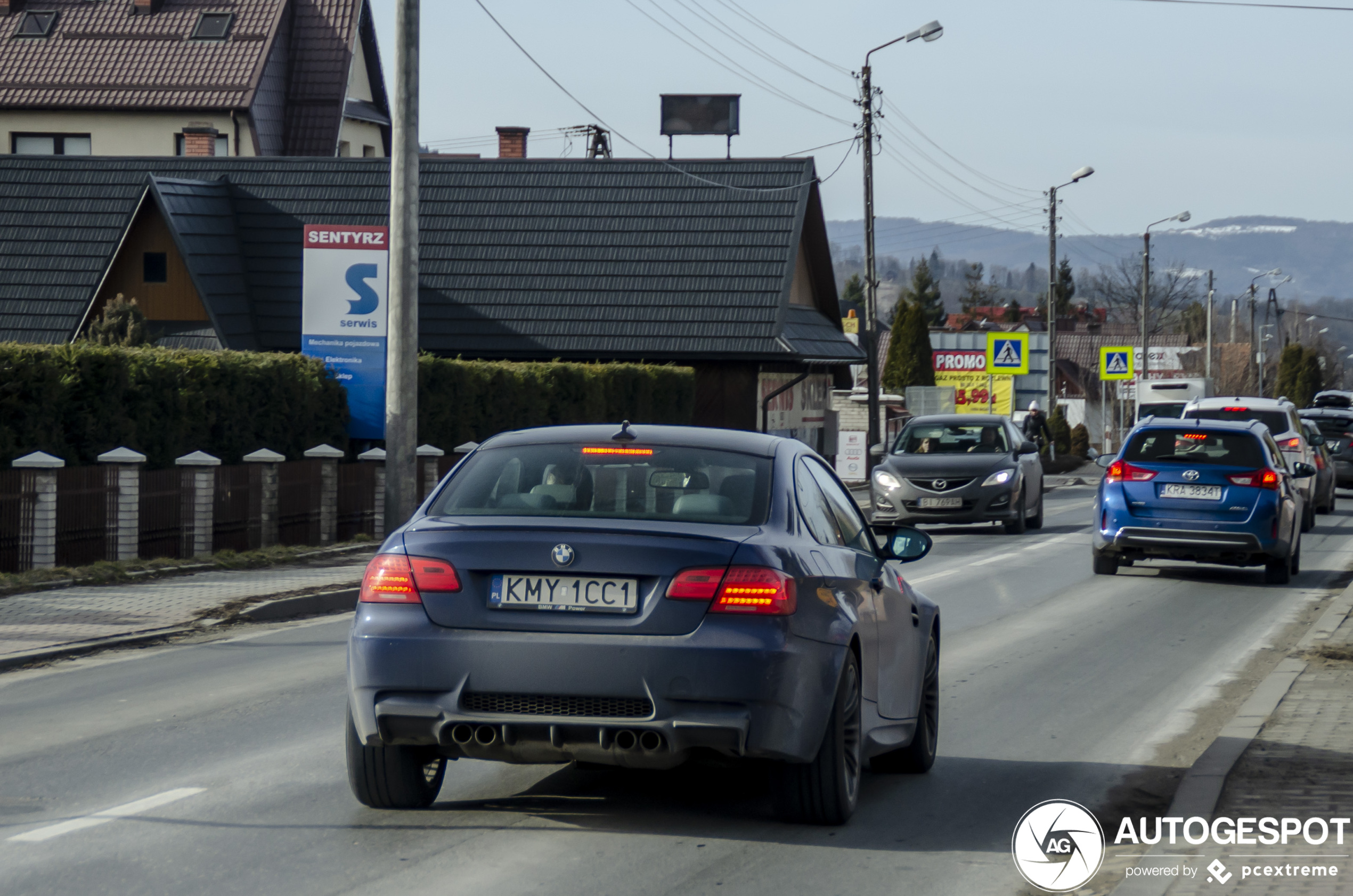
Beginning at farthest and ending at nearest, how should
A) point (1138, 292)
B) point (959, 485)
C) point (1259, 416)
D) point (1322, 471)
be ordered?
point (1138, 292)
point (1322, 471)
point (1259, 416)
point (959, 485)

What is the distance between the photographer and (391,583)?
612 cm

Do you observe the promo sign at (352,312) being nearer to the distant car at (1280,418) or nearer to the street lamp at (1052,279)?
the distant car at (1280,418)

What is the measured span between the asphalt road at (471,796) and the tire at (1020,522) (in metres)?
12.3

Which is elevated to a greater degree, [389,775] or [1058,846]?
[389,775]

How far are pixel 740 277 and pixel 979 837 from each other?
30.5 m

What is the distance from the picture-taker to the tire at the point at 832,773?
Result: 629 centimetres

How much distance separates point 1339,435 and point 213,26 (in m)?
32.8

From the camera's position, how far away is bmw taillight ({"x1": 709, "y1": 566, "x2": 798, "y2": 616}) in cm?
593

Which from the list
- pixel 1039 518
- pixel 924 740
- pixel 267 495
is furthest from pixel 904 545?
pixel 1039 518

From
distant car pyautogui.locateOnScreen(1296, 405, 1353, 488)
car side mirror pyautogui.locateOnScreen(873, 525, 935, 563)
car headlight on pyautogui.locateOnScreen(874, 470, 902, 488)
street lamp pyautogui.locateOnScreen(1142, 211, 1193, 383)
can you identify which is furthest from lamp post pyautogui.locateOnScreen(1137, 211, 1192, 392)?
car side mirror pyautogui.locateOnScreen(873, 525, 935, 563)

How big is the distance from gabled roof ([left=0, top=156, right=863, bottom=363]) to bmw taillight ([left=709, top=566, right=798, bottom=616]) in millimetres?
29481

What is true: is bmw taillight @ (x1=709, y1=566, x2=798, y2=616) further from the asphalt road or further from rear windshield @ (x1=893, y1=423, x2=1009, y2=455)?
rear windshield @ (x1=893, y1=423, x2=1009, y2=455)

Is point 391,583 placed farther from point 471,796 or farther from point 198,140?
point 198,140

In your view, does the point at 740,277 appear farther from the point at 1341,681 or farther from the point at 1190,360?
the point at 1190,360
